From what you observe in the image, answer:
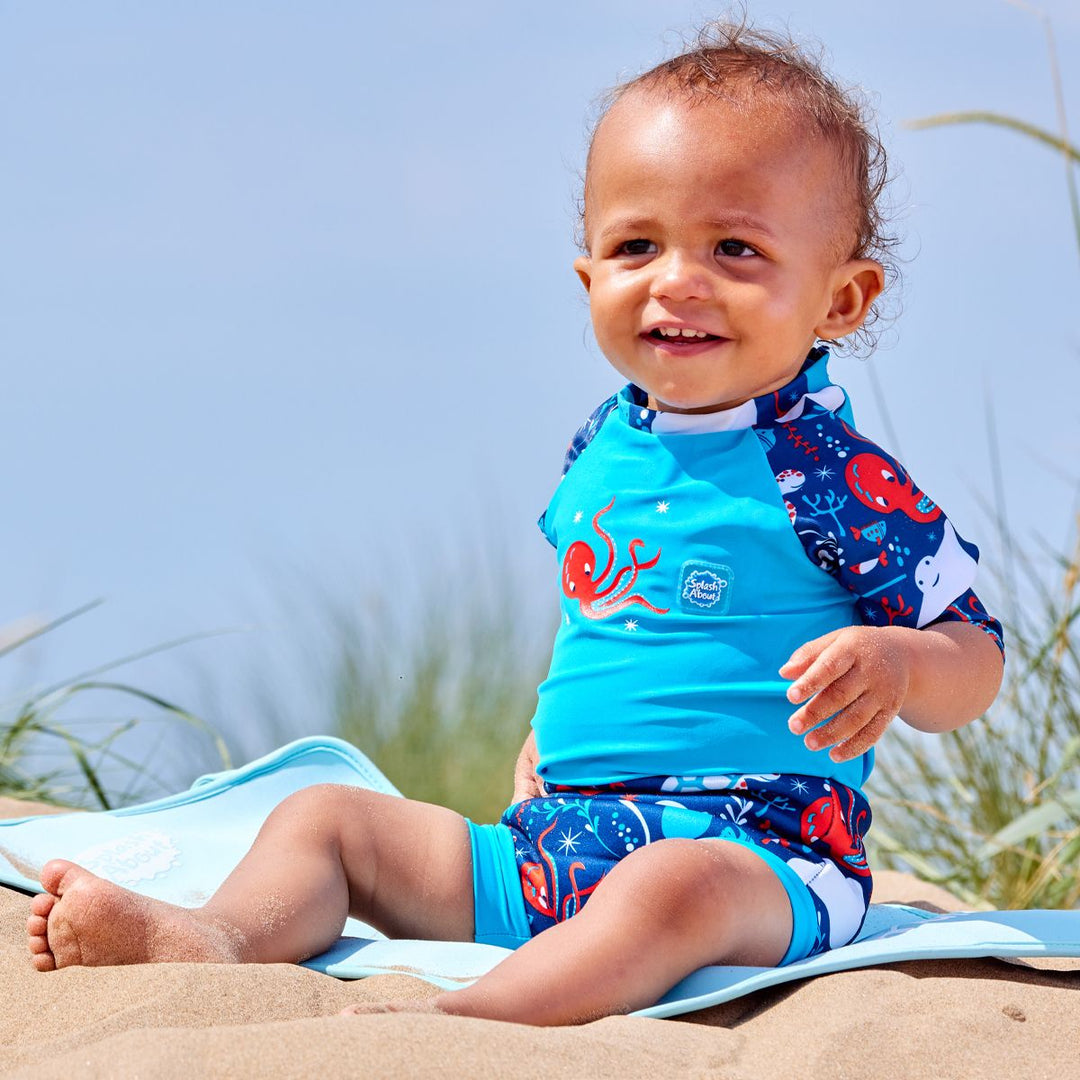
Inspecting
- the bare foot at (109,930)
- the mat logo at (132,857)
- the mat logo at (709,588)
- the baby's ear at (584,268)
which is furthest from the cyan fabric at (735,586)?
the mat logo at (132,857)

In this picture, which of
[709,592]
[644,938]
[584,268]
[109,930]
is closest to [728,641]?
[709,592]

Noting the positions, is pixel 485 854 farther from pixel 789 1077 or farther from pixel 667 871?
pixel 789 1077

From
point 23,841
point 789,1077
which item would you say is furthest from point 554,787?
point 23,841

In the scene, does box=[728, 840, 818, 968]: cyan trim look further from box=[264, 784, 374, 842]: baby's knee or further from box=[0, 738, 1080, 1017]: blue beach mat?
box=[264, 784, 374, 842]: baby's knee

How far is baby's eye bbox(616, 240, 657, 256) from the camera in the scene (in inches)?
80.4

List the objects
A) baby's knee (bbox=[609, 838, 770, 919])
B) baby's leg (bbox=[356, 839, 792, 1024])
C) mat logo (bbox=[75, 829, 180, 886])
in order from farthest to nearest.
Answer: mat logo (bbox=[75, 829, 180, 886]) → baby's knee (bbox=[609, 838, 770, 919]) → baby's leg (bbox=[356, 839, 792, 1024])

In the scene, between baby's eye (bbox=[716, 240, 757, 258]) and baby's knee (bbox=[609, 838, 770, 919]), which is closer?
baby's knee (bbox=[609, 838, 770, 919])

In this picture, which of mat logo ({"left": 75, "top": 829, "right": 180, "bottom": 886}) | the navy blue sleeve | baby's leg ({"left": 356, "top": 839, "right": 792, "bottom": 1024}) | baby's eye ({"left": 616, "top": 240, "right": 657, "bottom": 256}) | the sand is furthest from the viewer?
mat logo ({"left": 75, "top": 829, "right": 180, "bottom": 886})

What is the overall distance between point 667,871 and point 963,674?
50cm

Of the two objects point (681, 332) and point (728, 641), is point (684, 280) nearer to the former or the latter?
point (681, 332)

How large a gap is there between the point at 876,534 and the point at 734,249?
440 millimetres

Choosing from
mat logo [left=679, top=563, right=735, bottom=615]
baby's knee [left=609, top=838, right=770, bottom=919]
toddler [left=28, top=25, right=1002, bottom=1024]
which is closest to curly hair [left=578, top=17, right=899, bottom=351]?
toddler [left=28, top=25, right=1002, bottom=1024]

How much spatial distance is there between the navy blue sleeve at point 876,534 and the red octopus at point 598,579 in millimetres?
219

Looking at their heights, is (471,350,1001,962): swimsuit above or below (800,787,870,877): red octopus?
above
